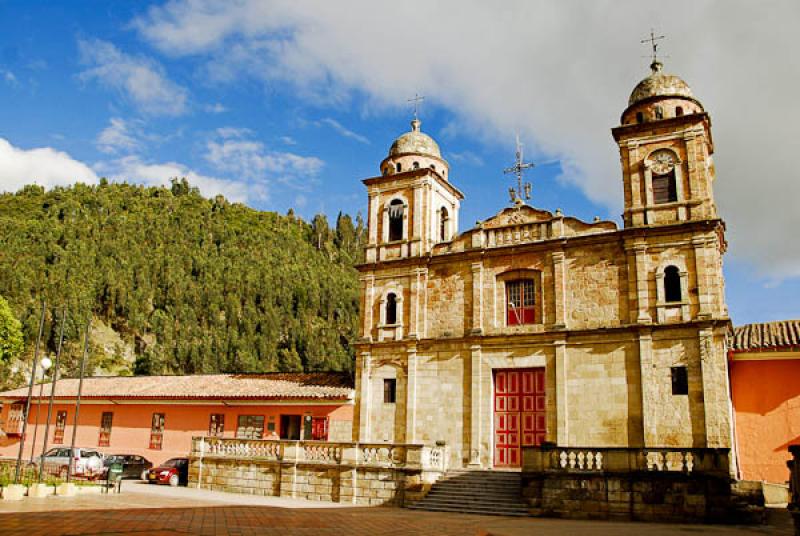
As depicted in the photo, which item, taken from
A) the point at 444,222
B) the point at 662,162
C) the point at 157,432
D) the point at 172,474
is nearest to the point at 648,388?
the point at 662,162

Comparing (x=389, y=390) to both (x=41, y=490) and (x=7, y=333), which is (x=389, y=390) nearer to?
(x=41, y=490)

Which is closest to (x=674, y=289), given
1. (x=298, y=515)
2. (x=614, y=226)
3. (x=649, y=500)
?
(x=614, y=226)

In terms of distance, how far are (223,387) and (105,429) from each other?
7.07 m

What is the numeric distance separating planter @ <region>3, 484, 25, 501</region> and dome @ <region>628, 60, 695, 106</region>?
22.8 m

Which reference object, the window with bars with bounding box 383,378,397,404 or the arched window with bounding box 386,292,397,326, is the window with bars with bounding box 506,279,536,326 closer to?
the arched window with bounding box 386,292,397,326

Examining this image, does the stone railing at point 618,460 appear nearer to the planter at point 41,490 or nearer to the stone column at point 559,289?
the stone column at point 559,289

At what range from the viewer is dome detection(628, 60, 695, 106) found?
23266mm

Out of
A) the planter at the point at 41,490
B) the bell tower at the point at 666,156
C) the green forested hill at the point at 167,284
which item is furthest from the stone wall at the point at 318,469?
the green forested hill at the point at 167,284

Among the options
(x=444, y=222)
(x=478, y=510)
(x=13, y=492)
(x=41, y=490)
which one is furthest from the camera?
(x=444, y=222)

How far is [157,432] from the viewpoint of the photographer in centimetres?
3005

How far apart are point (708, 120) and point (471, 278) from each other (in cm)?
1001

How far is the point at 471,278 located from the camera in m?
25.0

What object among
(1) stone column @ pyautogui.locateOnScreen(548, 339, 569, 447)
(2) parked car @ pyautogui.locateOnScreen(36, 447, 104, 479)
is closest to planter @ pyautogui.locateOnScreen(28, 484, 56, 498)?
(2) parked car @ pyautogui.locateOnScreen(36, 447, 104, 479)

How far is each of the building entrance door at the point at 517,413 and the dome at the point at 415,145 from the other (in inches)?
406
